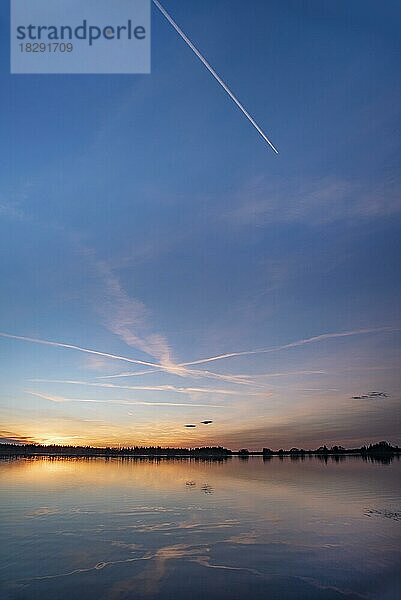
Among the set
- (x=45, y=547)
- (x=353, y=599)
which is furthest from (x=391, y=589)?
(x=45, y=547)

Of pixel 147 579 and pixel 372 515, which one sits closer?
pixel 147 579

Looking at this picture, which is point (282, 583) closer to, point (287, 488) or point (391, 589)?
point (391, 589)

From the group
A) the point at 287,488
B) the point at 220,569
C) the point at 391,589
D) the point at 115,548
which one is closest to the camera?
the point at 391,589

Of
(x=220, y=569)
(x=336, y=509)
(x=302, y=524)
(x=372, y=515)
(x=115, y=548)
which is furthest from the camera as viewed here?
(x=336, y=509)

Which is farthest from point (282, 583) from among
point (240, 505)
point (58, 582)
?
point (240, 505)

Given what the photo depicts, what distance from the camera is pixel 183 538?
79.6 ft

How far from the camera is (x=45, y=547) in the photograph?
73.0 ft

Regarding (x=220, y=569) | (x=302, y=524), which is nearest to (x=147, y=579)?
(x=220, y=569)

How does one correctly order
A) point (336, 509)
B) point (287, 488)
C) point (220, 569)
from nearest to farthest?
point (220, 569), point (336, 509), point (287, 488)

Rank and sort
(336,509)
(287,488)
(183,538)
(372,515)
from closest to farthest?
1. (183,538)
2. (372,515)
3. (336,509)
4. (287,488)

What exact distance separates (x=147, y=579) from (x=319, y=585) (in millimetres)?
5814

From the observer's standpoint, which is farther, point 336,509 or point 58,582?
point 336,509

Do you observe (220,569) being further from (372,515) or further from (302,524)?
(372,515)

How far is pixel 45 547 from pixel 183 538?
628cm
